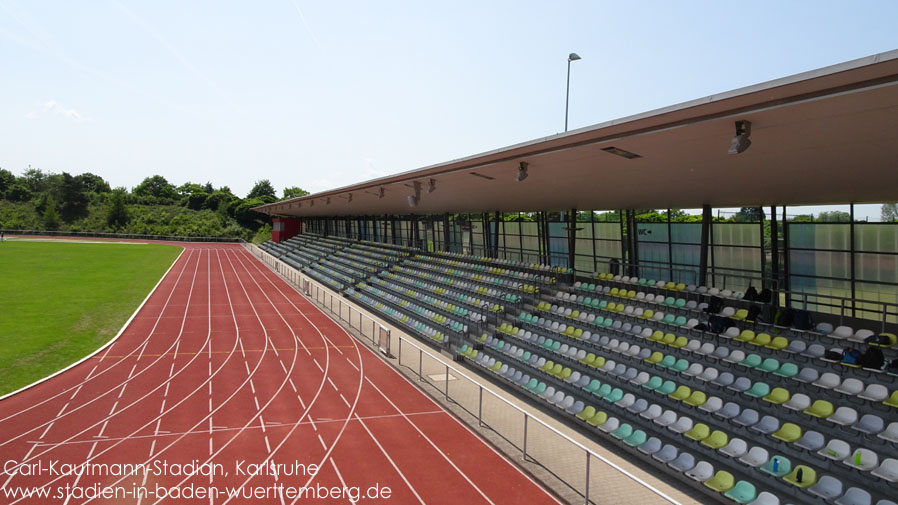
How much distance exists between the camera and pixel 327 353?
1866 cm

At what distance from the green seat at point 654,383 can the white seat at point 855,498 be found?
4495mm

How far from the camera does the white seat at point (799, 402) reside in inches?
374

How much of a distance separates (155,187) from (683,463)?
144404 millimetres

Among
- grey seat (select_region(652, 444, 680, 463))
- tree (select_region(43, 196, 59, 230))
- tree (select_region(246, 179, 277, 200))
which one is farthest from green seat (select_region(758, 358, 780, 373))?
tree (select_region(246, 179, 277, 200))

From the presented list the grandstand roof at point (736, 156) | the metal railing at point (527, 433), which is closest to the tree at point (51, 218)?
the metal railing at point (527, 433)

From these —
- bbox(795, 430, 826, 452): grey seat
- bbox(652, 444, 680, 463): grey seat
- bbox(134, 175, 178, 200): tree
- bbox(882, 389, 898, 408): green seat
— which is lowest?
bbox(652, 444, 680, 463): grey seat

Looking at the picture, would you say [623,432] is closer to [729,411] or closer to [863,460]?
[729,411]

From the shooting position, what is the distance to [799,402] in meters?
9.61

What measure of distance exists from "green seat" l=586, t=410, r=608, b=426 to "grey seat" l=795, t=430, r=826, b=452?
12.3 ft

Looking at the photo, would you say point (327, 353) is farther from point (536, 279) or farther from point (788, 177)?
point (788, 177)

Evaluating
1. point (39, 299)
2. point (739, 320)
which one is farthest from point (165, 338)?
point (739, 320)

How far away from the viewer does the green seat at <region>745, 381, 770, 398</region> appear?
1024 cm

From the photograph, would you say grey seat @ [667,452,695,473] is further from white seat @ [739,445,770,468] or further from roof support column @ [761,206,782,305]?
roof support column @ [761,206,782,305]

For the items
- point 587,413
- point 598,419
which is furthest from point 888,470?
point 587,413
